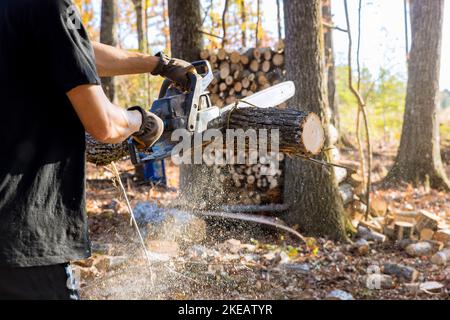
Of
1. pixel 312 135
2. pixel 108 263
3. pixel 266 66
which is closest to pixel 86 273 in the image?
pixel 108 263

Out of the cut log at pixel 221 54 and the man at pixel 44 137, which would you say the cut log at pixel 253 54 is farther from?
the man at pixel 44 137

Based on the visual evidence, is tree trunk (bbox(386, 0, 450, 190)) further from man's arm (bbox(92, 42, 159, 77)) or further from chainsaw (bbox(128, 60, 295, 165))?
man's arm (bbox(92, 42, 159, 77))

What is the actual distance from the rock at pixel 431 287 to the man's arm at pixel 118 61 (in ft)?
8.38

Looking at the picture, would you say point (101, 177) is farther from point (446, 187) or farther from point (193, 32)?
point (446, 187)

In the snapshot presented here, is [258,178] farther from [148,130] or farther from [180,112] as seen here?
[148,130]

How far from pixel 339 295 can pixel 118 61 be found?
2.23 m

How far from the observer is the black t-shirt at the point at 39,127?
143 cm

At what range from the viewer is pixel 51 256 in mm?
1557

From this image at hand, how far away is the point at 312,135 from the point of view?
3.05 metres

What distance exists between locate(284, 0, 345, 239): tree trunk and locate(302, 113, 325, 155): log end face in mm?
1591

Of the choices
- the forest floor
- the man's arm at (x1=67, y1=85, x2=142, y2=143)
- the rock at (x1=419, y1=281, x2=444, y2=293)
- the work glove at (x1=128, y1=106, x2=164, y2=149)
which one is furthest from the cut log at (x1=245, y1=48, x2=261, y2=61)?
the man's arm at (x1=67, y1=85, x2=142, y2=143)

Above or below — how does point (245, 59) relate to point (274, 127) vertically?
above

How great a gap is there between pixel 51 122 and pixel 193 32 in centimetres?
427

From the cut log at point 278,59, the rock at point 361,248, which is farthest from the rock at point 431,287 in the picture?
the cut log at point 278,59
